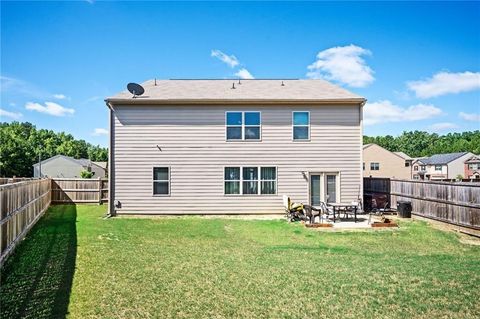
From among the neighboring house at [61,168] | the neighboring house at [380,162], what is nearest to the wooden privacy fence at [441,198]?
the neighboring house at [380,162]

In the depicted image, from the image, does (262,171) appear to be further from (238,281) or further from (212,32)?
(238,281)

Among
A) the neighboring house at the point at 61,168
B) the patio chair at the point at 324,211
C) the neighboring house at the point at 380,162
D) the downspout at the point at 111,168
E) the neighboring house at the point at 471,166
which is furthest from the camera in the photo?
the neighboring house at the point at 471,166

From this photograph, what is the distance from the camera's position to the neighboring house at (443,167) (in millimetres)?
58312

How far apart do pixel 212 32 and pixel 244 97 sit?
4426 millimetres

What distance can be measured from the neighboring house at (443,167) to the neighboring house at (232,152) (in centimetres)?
5203

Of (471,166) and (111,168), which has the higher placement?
(471,166)

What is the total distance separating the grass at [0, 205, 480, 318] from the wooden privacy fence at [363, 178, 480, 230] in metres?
1.27

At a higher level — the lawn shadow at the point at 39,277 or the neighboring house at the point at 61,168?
the neighboring house at the point at 61,168

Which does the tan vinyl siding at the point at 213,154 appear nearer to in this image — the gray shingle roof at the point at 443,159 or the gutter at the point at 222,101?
the gutter at the point at 222,101

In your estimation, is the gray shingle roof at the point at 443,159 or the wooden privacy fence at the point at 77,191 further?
the gray shingle roof at the point at 443,159

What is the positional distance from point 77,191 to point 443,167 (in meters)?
60.8

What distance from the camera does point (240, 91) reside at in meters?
15.8

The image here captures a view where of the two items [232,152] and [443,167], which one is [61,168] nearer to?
[232,152]

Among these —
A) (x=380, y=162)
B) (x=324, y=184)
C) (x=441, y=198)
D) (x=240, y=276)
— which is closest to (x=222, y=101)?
(x=324, y=184)
